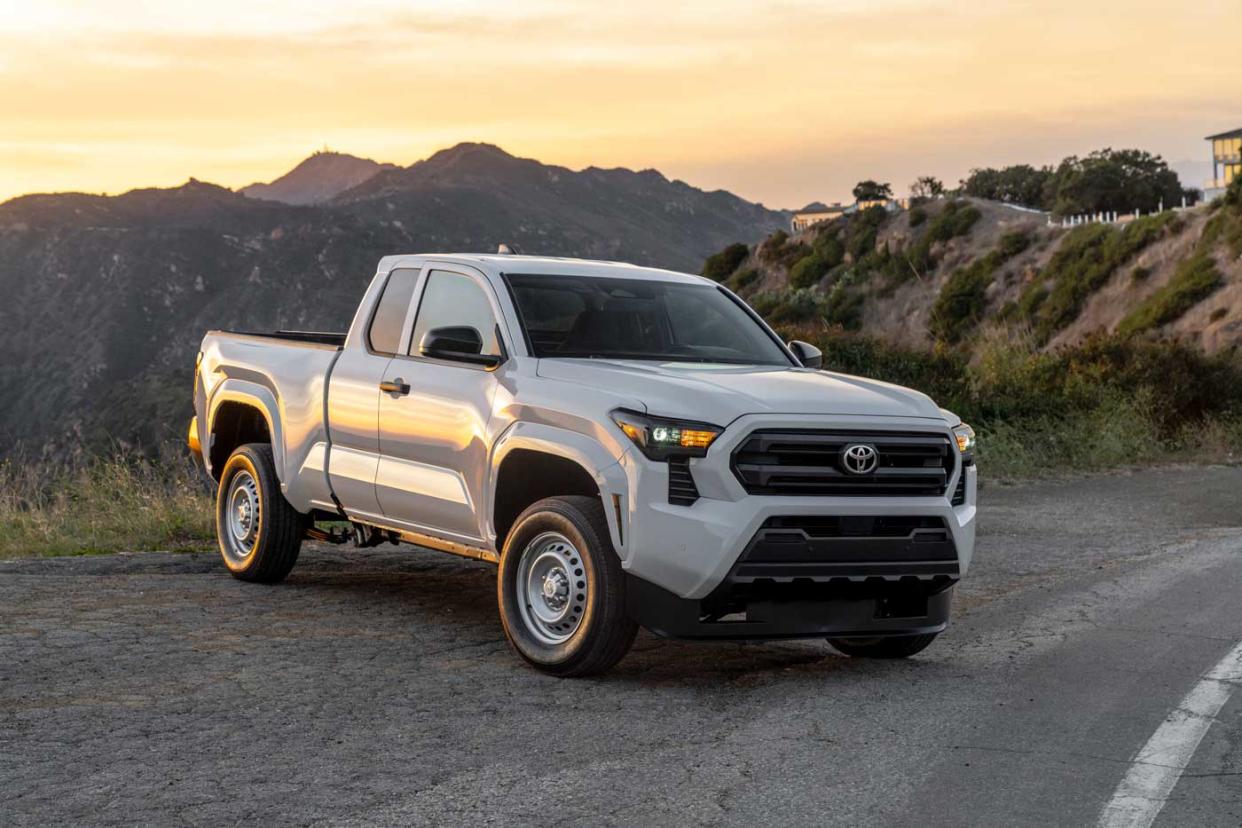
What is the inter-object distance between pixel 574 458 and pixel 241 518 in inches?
155

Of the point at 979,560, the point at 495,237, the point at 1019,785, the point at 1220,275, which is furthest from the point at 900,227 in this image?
the point at 1019,785

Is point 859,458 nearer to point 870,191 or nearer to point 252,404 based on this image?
point 252,404

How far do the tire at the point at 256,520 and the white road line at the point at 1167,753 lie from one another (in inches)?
219

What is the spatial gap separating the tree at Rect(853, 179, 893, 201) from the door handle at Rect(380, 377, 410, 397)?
133 metres

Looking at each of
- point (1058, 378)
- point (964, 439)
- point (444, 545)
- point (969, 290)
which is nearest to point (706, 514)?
point (964, 439)

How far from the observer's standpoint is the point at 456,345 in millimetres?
7953

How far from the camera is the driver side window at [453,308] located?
27.4 ft

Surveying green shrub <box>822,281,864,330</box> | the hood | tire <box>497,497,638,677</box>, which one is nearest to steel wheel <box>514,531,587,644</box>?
tire <box>497,497,638,677</box>

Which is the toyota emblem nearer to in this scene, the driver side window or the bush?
the driver side window

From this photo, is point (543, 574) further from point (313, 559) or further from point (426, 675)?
point (313, 559)

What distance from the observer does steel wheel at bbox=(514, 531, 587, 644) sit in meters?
7.24

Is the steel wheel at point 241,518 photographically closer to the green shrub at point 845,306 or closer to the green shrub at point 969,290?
the green shrub at point 969,290

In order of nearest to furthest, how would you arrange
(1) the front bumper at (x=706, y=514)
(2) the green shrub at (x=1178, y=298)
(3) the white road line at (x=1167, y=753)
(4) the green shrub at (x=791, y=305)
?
(3) the white road line at (x=1167, y=753)
(1) the front bumper at (x=706, y=514)
(2) the green shrub at (x=1178, y=298)
(4) the green shrub at (x=791, y=305)

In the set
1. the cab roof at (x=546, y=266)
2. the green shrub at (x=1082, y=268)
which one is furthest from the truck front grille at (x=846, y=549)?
the green shrub at (x=1082, y=268)
